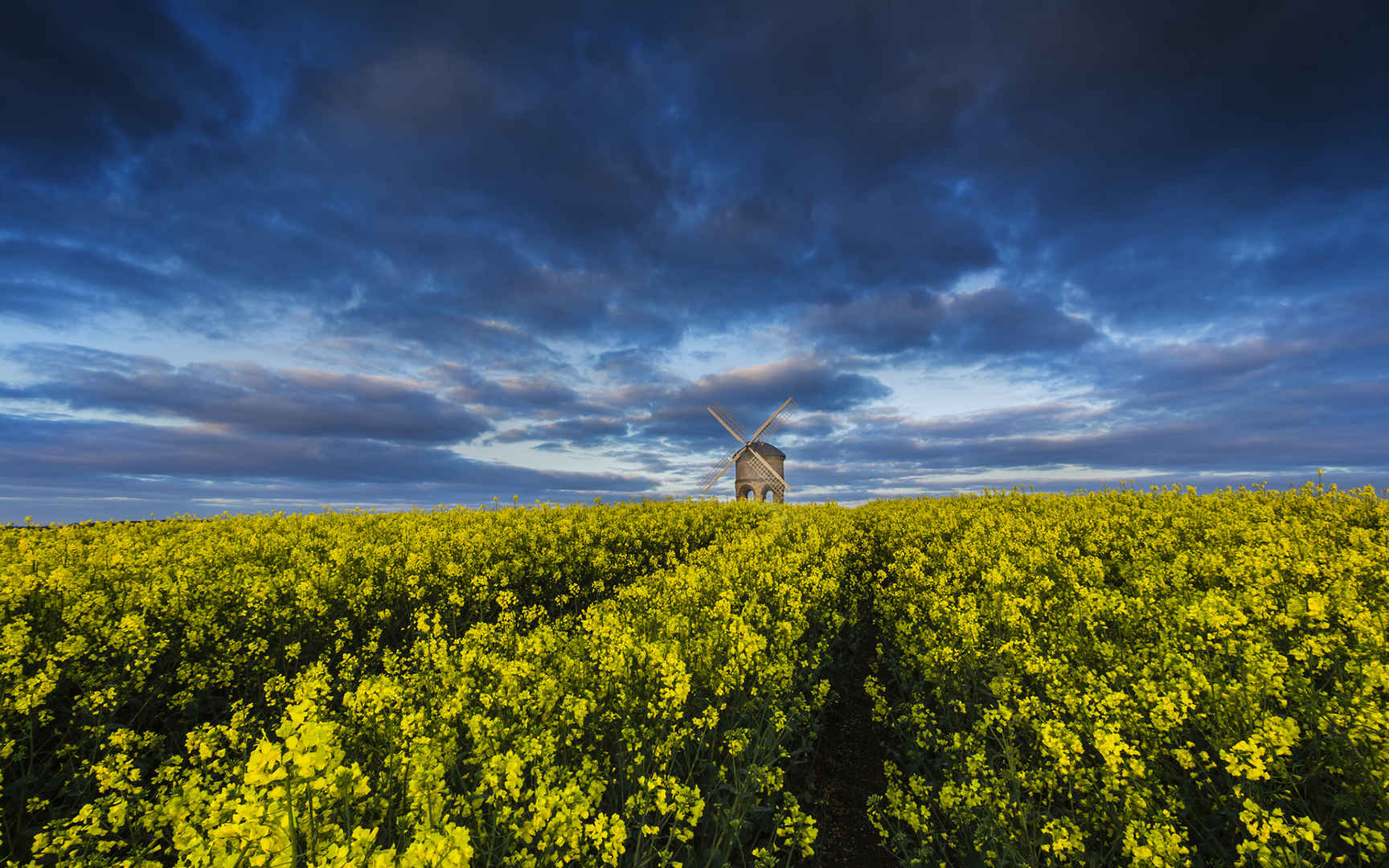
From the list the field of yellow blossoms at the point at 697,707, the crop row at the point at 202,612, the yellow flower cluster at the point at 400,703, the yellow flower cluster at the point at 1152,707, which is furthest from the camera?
the crop row at the point at 202,612

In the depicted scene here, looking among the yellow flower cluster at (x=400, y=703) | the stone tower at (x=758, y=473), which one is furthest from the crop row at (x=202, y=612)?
the stone tower at (x=758, y=473)

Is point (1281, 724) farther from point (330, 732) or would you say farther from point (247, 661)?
point (247, 661)

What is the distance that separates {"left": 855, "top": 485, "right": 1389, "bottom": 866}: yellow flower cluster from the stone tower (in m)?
48.6

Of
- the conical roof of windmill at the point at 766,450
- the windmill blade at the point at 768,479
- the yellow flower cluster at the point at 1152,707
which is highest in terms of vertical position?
the conical roof of windmill at the point at 766,450

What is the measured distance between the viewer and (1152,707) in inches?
204

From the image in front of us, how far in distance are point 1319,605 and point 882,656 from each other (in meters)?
6.30

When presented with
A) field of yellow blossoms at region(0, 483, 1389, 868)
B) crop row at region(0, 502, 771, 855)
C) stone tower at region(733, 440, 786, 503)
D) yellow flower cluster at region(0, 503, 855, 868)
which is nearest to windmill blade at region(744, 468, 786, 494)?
stone tower at region(733, 440, 786, 503)

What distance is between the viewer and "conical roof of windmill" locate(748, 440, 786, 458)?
61.4 m

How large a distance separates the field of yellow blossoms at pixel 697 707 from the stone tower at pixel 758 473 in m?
47.0

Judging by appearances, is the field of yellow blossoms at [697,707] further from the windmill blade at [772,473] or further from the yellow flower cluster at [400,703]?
the windmill blade at [772,473]

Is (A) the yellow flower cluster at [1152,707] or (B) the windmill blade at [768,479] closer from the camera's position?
(A) the yellow flower cluster at [1152,707]

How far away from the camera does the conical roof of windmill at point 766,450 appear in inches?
A: 2416

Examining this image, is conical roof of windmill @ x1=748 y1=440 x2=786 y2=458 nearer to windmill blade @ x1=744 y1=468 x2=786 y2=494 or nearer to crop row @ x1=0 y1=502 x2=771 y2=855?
windmill blade @ x1=744 y1=468 x2=786 y2=494

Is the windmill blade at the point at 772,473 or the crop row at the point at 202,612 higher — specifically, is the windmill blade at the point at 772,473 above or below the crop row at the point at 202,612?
above
